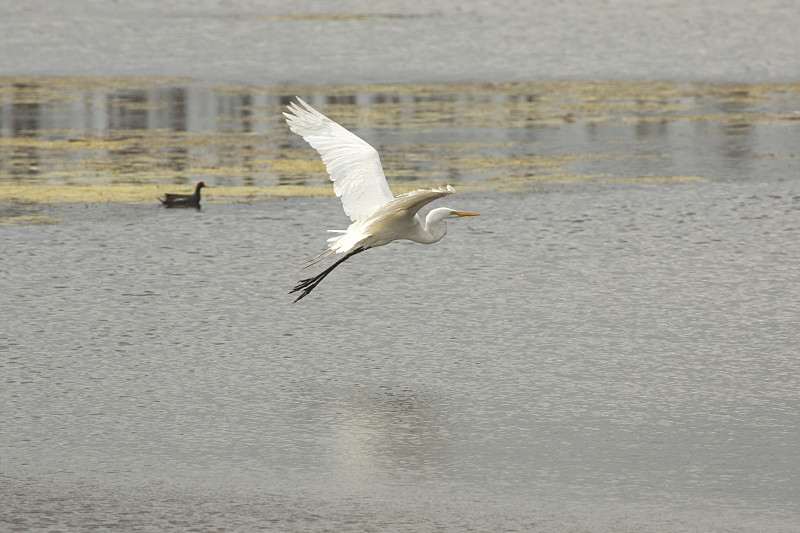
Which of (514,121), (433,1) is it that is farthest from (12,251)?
(433,1)

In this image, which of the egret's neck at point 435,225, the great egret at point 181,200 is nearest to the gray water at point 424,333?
the great egret at point 181,200

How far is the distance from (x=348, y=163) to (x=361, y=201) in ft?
1.37

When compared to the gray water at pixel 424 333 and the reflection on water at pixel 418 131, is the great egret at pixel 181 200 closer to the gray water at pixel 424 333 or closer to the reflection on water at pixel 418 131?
the gray water at pixel 424 333

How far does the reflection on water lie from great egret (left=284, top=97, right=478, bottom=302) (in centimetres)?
595

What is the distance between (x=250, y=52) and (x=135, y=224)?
15496 mm

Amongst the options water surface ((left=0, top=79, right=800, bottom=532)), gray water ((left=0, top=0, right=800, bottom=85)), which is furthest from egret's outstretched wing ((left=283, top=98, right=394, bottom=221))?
gray water ((left=0, top=0, right=800, bottom=85))

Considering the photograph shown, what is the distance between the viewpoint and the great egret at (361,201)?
9.08m

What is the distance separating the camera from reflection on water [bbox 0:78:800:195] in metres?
16.6

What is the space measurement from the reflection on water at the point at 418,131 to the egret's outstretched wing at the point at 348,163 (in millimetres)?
5925

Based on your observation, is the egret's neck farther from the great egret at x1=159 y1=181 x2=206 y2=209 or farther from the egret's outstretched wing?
the great egret at x1=159 y1=181 x2=206 y2=209

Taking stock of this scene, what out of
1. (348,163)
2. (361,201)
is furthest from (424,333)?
(348,163)

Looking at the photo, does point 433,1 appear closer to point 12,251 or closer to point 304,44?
point 304,44

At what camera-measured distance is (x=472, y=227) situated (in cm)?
1355

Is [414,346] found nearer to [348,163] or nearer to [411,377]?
[411,377]
